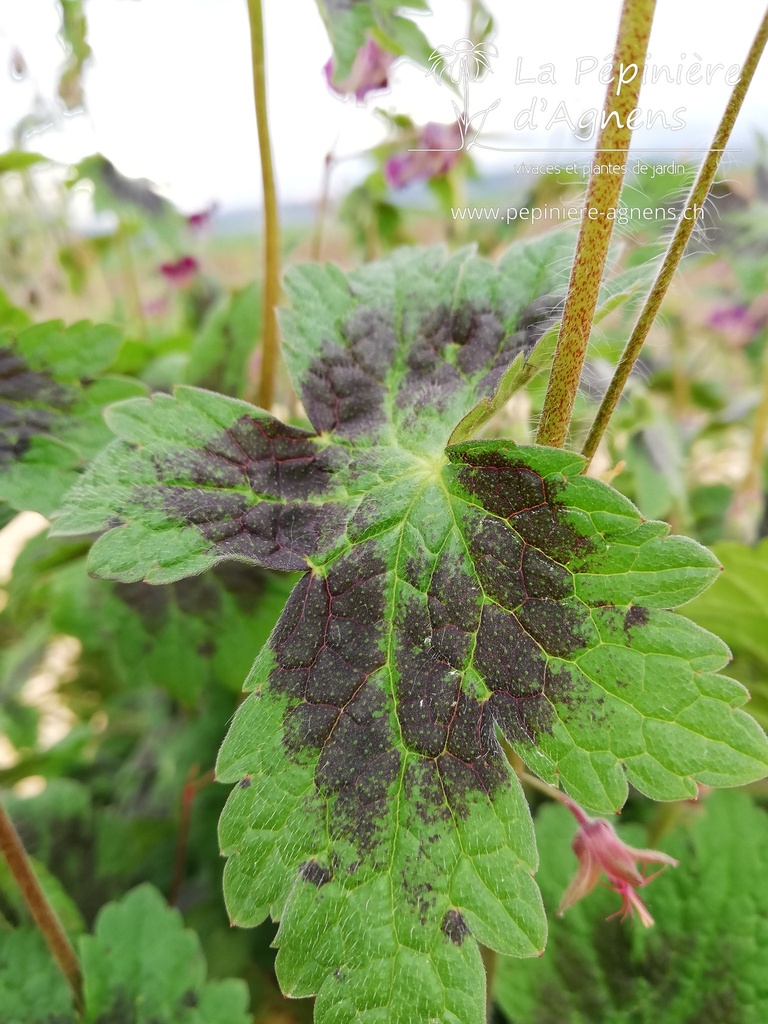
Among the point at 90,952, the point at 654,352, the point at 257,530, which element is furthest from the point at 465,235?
the point at 90,952

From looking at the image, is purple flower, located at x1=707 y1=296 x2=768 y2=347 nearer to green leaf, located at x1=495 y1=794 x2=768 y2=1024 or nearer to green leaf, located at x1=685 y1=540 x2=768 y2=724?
green leaf, located at x1=685 y1=540 x2=768 y2=724

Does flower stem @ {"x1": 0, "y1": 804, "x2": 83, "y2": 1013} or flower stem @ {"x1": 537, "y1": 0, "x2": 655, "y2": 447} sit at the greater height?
flower stem @ {"x1": 537, "y1": 0, "x2": 655, "y2": 447}

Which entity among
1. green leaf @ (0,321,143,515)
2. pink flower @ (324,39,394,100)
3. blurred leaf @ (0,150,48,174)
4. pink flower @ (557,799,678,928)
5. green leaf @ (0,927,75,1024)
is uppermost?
pink flower @ (324,39,394,100)

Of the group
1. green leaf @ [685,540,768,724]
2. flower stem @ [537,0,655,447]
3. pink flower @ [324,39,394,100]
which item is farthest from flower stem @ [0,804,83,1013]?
pink flower @ [324,39,394,100]

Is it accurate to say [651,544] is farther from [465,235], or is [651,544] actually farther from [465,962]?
[465,235]

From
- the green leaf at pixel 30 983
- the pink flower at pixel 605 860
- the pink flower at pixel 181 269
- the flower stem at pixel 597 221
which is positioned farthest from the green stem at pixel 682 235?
the pink flower at pixel 181 269

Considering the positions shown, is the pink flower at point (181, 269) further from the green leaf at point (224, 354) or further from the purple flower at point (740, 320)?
the purple flower at point (740, 320)

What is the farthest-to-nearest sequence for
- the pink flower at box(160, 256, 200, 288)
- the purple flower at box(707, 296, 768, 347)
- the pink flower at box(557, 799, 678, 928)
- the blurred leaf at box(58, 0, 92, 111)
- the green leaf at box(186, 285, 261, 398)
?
the pink flower at box(160, 256, 200, 288)
the purple flower at box(707, 296, 768, 347)
the green leaf at box(186, 285, 261, 398)
the blurred leaf at box(58, 0, 92, 111)
the pink flower at box(557, 799, 678, 928)

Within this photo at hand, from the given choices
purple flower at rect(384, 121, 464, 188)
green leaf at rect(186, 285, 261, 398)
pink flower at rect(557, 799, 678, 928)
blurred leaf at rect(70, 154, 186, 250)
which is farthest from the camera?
blurred leaf at rect(70, 154, 186, 250)
